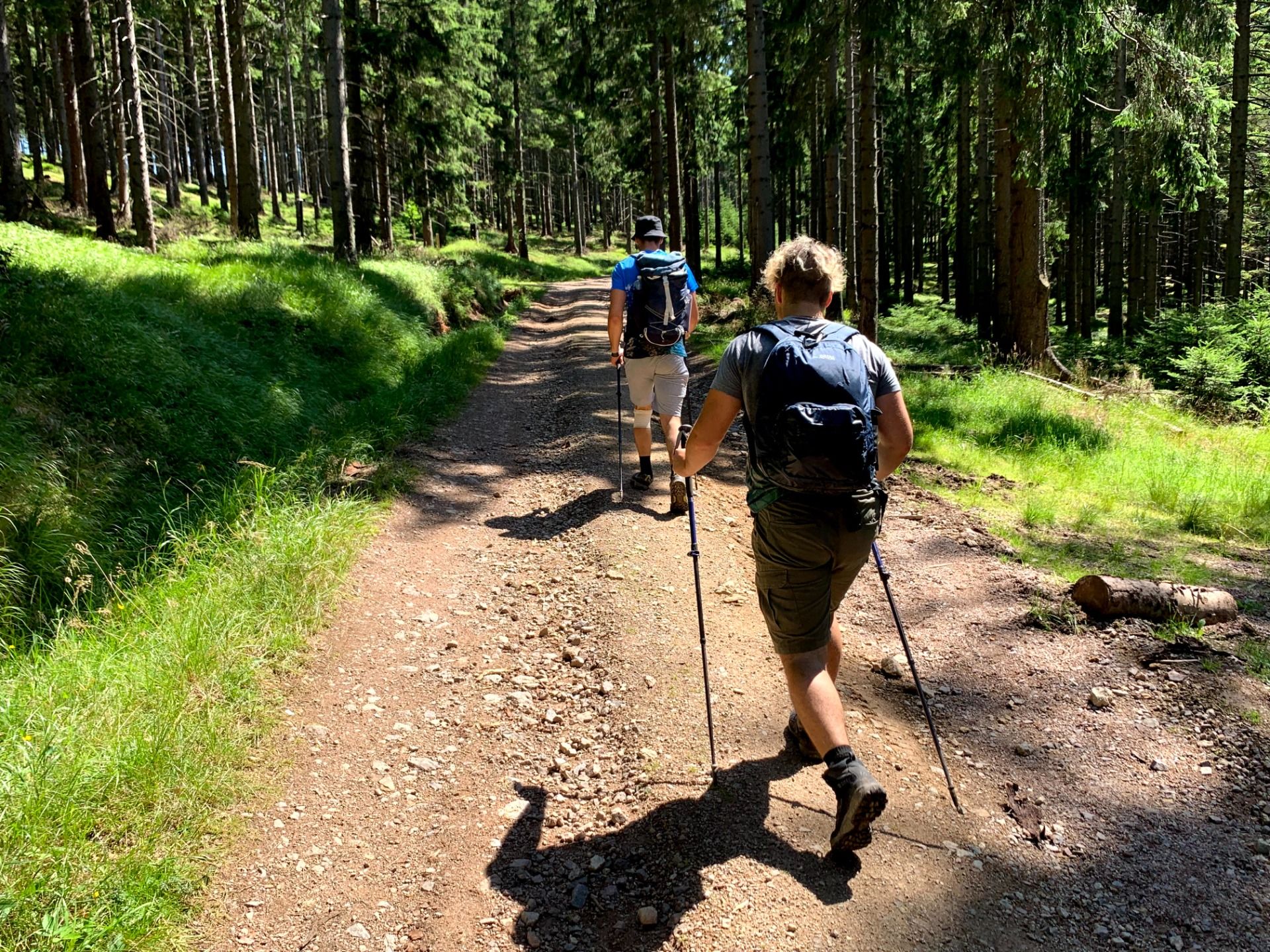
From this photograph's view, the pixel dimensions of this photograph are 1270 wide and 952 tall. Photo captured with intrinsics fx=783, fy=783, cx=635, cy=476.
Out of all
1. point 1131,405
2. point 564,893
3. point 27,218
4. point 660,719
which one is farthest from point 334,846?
point 27,218

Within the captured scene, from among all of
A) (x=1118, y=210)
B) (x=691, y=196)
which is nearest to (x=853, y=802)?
(x=1118, y=210)

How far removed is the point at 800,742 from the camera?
3768 mm

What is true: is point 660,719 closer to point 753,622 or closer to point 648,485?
point 753,622

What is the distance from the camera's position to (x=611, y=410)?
10805 millimetres

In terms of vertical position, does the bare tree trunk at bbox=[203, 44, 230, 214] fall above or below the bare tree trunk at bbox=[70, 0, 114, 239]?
above

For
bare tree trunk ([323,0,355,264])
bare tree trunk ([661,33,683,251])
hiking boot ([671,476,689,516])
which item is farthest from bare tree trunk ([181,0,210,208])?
hiking boot ([671,476,689,516])

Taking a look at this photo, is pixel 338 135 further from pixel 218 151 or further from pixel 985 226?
pixel 218 151

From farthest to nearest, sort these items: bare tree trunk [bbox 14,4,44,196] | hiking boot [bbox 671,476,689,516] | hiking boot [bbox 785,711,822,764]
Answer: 1. bare tree trunk [bbox 14,4,44,196]
2. hiking boot [bbox 671,476,689,516]
3. hiking boot [bbox 785,711,822,764]

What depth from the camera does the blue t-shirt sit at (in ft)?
21.5

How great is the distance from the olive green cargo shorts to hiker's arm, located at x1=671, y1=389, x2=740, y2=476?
35 cm

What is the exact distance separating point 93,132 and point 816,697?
62.2 ft

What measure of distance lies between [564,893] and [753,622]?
244 cm

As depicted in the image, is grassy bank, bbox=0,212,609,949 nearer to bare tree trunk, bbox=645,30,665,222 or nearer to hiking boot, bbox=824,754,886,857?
hiking boot, bbox=824,754,886,857

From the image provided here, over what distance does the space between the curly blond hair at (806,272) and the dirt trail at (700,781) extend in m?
2.19
